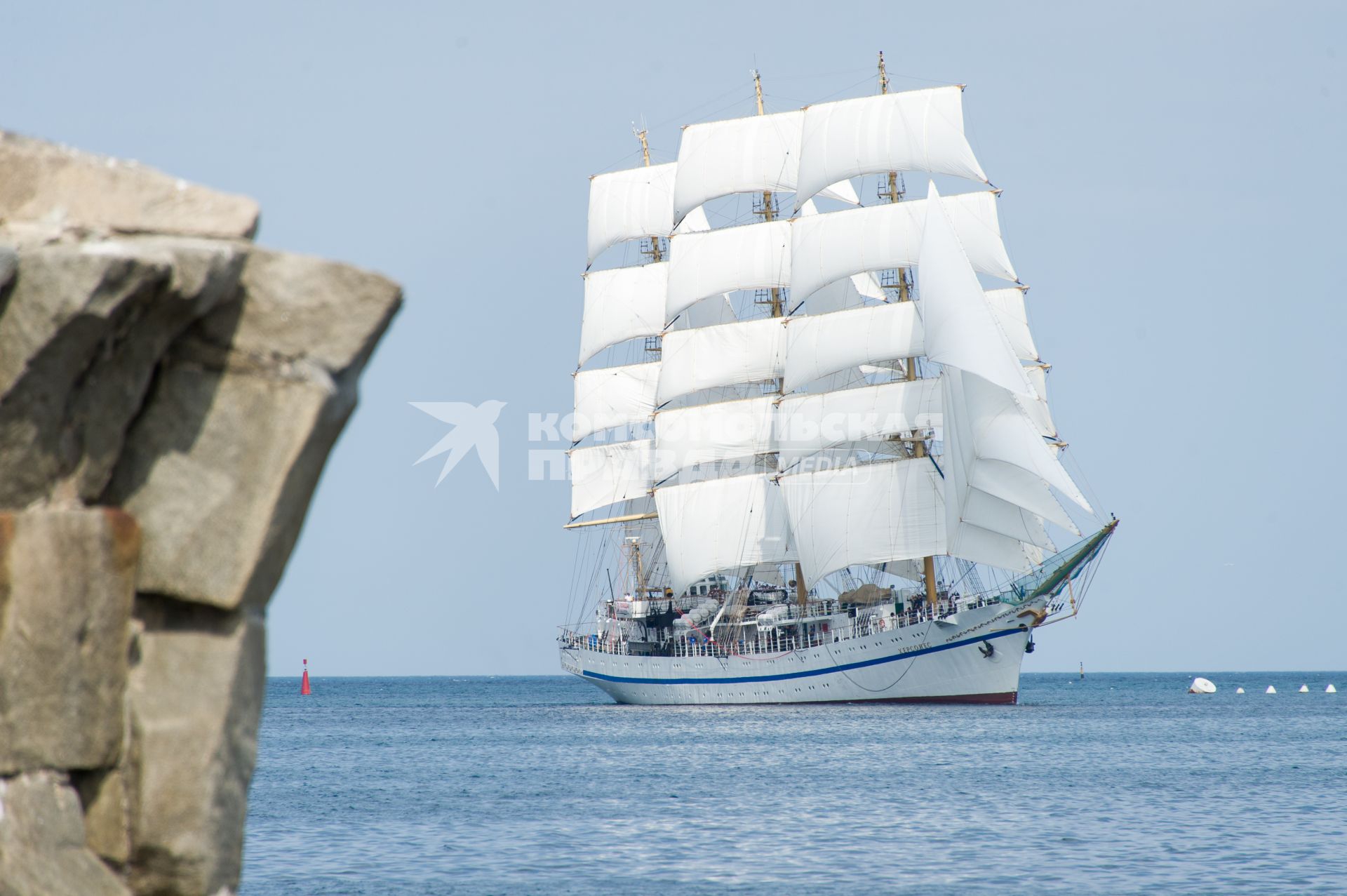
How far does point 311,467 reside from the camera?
4.84 meters

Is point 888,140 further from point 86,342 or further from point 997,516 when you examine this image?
point 86,342

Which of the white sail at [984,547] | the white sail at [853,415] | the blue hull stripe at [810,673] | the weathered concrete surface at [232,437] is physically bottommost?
the blue hull stripe at [810,673]

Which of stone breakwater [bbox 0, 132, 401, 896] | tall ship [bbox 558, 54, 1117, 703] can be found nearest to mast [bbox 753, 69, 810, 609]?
tall ship [bbox 558, 54, 1117, 703]

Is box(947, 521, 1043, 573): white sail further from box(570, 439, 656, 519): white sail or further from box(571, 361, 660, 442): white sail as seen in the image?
box(571, 361, 660, 442): white sail

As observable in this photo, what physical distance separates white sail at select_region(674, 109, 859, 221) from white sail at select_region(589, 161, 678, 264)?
21.1 ft

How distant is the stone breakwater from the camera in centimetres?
451

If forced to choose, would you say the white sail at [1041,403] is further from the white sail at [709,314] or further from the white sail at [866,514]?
the white sail at [709,314]

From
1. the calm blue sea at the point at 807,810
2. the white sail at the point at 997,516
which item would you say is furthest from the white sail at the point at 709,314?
the calm blue sea at the point at 807,810

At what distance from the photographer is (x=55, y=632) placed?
179 inches

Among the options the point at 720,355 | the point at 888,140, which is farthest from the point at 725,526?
the point at 888,140

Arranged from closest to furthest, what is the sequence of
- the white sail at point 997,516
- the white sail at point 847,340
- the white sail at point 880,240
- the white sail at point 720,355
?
the white sail at point 997,516, the white sail at point 847,340, the white sail at point 880,240, the white sail at point 720,355

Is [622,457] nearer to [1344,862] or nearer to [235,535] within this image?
[1344,862]

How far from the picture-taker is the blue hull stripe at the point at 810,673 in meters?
57.6

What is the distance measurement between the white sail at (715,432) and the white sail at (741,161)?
9134mm
